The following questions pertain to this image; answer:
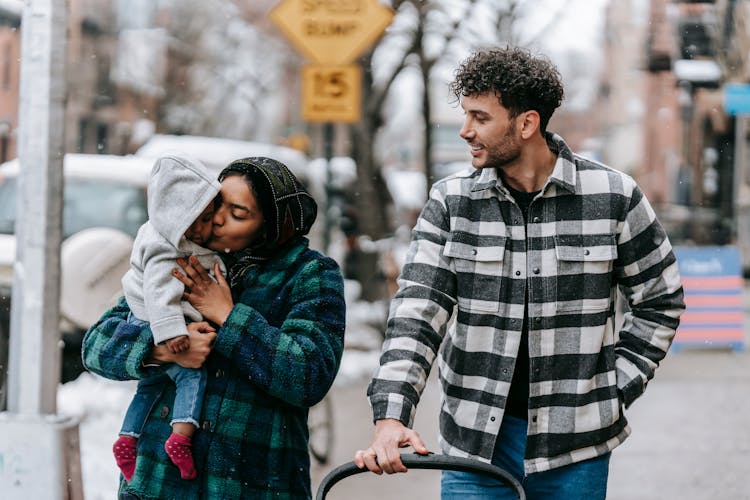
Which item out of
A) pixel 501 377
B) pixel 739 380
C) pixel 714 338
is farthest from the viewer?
pixel 714 338

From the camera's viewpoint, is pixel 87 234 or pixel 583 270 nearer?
pixel 583 270

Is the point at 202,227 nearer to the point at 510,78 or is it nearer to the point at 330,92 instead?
the point at 510,78

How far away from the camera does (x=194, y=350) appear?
2732 millimetres

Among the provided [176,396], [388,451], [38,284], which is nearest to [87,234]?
[38,284]

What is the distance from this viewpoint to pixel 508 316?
292 cm

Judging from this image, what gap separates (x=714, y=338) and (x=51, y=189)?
9113 millimetres

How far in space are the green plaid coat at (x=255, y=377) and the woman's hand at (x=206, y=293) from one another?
0.04 meters

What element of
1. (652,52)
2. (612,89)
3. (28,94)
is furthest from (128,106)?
(28,94)

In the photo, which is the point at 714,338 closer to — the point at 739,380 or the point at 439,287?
the point at 739,380

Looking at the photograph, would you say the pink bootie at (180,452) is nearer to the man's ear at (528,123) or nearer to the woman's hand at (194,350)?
the woman's hand at (194,350)

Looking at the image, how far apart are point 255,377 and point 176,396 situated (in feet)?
0.72

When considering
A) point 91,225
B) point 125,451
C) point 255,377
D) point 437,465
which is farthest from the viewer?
point 91,225

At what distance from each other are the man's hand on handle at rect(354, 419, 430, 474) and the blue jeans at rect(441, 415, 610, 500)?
39 cm

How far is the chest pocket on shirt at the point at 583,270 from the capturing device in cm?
293
